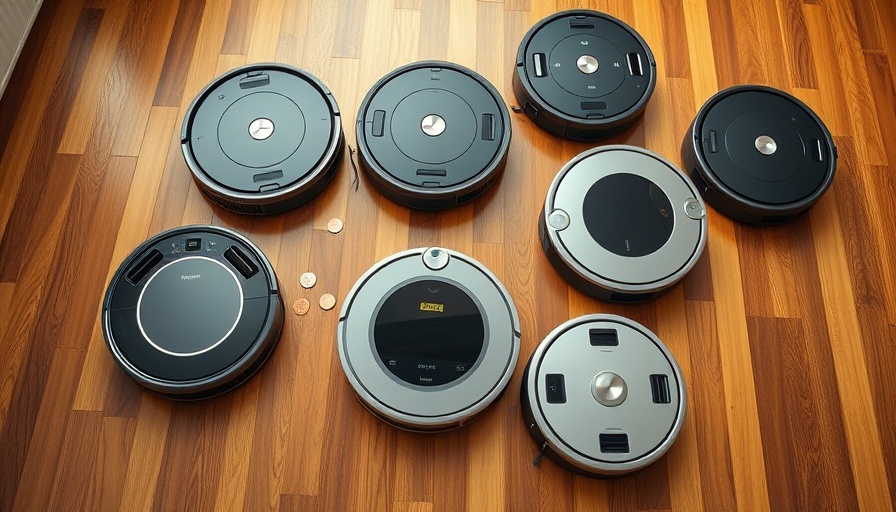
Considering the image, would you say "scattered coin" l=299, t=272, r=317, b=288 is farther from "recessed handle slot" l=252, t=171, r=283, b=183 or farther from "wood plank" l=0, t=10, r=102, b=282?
"wood plank" l=0, t=10, r=102, b=282

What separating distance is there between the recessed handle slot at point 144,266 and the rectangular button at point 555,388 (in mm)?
839

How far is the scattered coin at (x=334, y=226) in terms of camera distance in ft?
5.33

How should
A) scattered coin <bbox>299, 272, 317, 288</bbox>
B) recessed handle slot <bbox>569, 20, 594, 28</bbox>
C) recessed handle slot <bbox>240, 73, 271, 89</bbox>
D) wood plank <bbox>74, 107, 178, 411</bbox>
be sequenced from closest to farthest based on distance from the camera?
wood plank <bbox>74, 107, 178, 411</bbox>
scattered coin <bbox>299, 272, 317, 288</bbox>
recessed handle slot <bbox>240, 73, 271, 89</bbox>
recessed handle slot <bbox>569, 20, 594, 28</bbox>

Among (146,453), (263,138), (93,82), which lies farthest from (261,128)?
(146,453)

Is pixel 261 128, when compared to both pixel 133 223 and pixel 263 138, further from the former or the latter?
pixel 133 223

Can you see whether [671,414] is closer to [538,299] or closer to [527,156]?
[538,299]

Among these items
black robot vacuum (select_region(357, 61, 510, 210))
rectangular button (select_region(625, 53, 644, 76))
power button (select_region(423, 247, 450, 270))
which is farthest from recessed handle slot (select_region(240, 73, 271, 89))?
rectangular button (select_region(625, 53, 644, 76))

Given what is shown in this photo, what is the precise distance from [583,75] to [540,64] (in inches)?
4.2

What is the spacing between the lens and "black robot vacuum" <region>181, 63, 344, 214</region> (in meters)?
1.58

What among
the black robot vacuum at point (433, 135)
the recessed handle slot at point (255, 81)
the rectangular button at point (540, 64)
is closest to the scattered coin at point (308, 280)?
the black robot vacuum at point (433, 135)

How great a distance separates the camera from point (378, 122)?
165cm

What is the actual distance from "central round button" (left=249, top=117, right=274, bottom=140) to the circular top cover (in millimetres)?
979

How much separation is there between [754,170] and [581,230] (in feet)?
1.46

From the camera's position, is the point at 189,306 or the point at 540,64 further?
the point at 540,64
